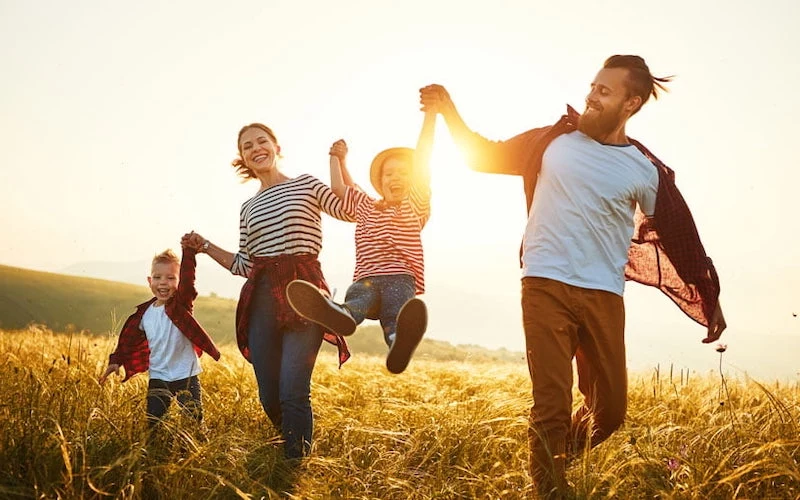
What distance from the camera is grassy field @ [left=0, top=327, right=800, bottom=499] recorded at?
3.31 metres

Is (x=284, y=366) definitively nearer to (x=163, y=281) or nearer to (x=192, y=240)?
(x=192, y=240)

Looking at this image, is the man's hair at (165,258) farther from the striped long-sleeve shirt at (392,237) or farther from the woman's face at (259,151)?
the striped long-sleeve shirt at (392,237)

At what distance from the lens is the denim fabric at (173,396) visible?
4758 millimetres

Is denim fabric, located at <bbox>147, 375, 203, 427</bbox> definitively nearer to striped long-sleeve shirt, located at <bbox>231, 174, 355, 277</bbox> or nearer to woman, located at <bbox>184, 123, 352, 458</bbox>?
woman, located at <bbox>184, 123, 352, 458</bbox>

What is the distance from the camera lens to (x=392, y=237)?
15.8 ft

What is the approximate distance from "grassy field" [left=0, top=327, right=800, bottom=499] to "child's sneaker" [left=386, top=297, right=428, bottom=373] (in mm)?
629

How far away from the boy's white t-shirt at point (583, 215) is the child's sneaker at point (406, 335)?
0.72 meters

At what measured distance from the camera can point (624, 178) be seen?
385 cm

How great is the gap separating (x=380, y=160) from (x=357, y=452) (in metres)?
→ 2.01

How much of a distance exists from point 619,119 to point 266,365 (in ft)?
8.87

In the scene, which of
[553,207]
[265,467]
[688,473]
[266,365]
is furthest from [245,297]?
[688,473]

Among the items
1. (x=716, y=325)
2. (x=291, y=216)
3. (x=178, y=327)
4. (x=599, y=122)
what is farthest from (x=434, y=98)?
(x=178, y=327)

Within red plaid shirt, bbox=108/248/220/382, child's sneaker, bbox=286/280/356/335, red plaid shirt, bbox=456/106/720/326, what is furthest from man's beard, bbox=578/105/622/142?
red plaid shirt, bbox=108/248/220/382

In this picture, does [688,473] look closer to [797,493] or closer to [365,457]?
[797,493]
